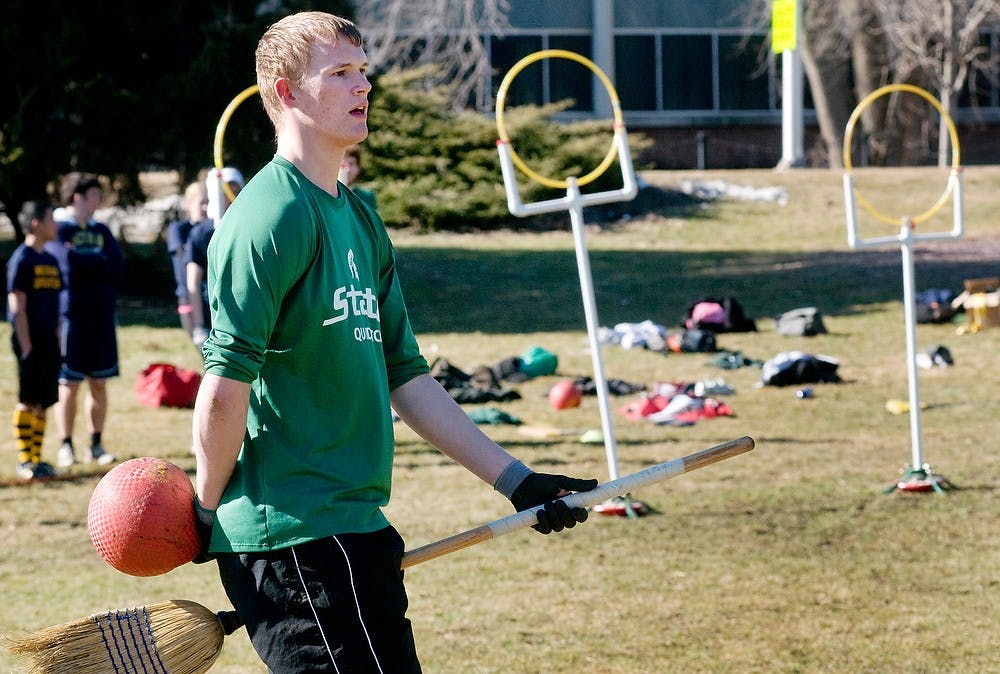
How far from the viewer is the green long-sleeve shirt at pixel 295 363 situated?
2.80 m

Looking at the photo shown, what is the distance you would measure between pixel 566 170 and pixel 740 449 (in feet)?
69.5

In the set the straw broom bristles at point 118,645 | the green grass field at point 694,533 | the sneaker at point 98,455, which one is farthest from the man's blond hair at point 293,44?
the sneaker at point 98,455

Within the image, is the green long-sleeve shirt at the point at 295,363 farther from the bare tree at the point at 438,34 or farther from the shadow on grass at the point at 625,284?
the bare tree at the point at 438,34

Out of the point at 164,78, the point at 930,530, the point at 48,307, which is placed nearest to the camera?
the point at 930,530

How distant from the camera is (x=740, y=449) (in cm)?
324

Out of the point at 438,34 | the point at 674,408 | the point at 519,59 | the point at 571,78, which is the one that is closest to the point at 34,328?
the point at 674,408

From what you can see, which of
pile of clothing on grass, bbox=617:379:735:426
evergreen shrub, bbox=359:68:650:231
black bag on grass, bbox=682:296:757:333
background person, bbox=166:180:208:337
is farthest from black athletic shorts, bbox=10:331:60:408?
evergreen shrub, bbox=359:68:650:231

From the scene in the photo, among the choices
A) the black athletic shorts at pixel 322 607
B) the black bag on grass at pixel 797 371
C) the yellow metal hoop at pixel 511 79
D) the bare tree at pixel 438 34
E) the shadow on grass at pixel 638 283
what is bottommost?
the shadow on grass at pixel 638 283

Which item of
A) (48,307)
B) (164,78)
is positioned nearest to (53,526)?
(48,307)

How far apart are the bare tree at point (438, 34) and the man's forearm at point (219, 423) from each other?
22.8 metres

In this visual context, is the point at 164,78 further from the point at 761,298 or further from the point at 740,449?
the point at 740,449

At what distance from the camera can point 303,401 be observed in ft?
9.59

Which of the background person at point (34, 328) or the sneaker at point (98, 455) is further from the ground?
the background person at point (34, 328)

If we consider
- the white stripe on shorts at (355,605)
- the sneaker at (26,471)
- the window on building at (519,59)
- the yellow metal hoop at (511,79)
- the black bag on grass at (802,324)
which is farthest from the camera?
the window on building at (519,59)
